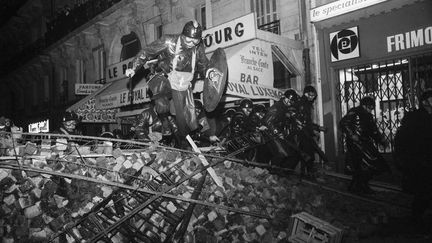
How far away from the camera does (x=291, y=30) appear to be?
34.0 ft

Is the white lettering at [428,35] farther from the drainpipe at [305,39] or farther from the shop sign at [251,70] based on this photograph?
the shop sign at [251,70]

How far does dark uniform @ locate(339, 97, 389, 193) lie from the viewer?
629cm

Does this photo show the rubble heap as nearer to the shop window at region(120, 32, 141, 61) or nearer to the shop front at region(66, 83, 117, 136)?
the shop front at region(66, 83, 117, 136)

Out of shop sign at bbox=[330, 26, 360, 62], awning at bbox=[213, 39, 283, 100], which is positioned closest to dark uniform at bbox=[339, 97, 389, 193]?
awning at bbox=[213, 39, 283, 100]

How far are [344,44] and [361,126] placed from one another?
11.6ft

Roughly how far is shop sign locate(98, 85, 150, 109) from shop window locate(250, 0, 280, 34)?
413cm

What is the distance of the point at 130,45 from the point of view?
17.0 meters

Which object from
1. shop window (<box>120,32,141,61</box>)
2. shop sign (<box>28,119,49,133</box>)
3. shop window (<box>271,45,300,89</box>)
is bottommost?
shop sign (<box>28,119,49,133</box>)

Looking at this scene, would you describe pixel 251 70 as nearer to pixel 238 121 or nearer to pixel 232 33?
pixel 232 33

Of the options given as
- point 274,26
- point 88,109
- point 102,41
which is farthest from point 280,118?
point 102,41

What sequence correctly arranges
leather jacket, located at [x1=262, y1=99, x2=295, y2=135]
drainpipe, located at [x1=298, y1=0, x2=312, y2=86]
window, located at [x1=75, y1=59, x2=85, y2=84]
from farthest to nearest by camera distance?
window, located at [x1=75, y1=59, x2=85, y2=84]
drainpipe, located at [x1=298, y1=0, x2=312, y2=86]
leather jacket, located at [x1=262, y1=99, x2=295, y2=135]

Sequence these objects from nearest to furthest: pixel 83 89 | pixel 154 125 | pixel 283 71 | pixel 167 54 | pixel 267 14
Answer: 1. pixel 167 54
2. pixel 154 125
3. pixel 283 71
4. pixel 267 14
5. pixel 83 89

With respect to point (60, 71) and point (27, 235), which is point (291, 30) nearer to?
point (27, 235)

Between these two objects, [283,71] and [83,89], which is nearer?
[283,71]
